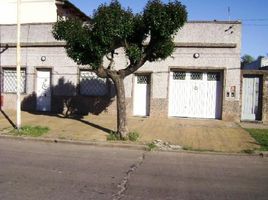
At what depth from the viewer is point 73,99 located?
20.2 metres

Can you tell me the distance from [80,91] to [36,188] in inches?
511

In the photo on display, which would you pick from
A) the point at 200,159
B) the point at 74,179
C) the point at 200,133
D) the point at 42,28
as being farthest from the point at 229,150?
the point at 42,28

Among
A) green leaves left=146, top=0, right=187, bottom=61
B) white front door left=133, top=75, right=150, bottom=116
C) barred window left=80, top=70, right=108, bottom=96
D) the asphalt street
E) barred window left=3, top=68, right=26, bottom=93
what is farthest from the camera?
barred window left=3, top=68, right=26, bottom=93

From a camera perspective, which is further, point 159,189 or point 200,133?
point 200,133

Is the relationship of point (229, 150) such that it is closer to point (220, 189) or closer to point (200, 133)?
point (200, 133)

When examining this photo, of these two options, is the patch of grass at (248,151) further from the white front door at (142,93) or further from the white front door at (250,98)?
the white front door at (142,93)

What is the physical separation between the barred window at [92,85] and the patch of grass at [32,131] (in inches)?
190

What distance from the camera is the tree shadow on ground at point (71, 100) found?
1972 centimetres

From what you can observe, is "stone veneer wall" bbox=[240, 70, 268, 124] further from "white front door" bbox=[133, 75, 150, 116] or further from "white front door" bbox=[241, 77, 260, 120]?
"white front door" bbox=[133, 75, 150, 116]

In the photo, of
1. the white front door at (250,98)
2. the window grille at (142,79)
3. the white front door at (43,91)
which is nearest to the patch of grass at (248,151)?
the white front door at (250,98)

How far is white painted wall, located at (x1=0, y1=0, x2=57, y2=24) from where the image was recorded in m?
25.3

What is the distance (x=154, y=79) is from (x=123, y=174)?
10604 millimetres

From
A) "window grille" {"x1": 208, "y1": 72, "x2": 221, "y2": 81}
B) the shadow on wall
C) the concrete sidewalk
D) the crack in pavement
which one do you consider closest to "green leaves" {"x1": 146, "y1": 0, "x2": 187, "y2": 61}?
the concrete sidewalk

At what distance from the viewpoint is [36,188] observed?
7.41 metres
